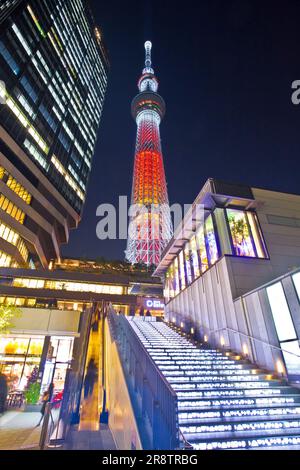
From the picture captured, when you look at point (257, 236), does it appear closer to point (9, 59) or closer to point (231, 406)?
point (231, 406)

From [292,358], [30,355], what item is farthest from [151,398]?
[30,355]

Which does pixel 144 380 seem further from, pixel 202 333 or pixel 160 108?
pixel 160 108

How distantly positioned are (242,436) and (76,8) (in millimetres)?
81437

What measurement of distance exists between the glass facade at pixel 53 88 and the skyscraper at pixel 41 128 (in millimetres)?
170

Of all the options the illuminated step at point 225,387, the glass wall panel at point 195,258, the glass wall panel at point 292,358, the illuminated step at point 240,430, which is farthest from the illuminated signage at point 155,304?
the illuminated step at point 240,430

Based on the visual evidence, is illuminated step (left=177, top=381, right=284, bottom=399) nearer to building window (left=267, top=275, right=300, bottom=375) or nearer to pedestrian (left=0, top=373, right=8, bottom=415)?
building window (left=267, top=275, right=300, bottom=375)

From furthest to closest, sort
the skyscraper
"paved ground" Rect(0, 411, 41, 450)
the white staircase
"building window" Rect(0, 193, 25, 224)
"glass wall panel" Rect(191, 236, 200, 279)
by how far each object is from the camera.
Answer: the skyscraper < "building window" Rect(0, 193, 25, 224) < "glass wall panel" Rect(191, 236, 200, 279) < "paved ground" Rect(0, 411, 41, 450) < the white staircase

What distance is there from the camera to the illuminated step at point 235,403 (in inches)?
189

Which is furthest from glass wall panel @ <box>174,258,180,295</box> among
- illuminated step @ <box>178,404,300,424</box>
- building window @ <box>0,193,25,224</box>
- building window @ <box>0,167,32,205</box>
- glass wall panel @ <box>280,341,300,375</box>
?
building window @ <box>0,167,32,205</box>

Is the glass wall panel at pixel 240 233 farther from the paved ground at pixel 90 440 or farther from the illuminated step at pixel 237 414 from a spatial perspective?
the paved ground at pixel 90 440

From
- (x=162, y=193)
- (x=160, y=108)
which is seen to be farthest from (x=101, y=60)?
(x=162, y=193)

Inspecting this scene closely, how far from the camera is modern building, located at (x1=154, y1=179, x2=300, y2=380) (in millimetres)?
7191

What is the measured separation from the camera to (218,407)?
481 centimetres

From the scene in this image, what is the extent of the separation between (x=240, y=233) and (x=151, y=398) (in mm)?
9111
